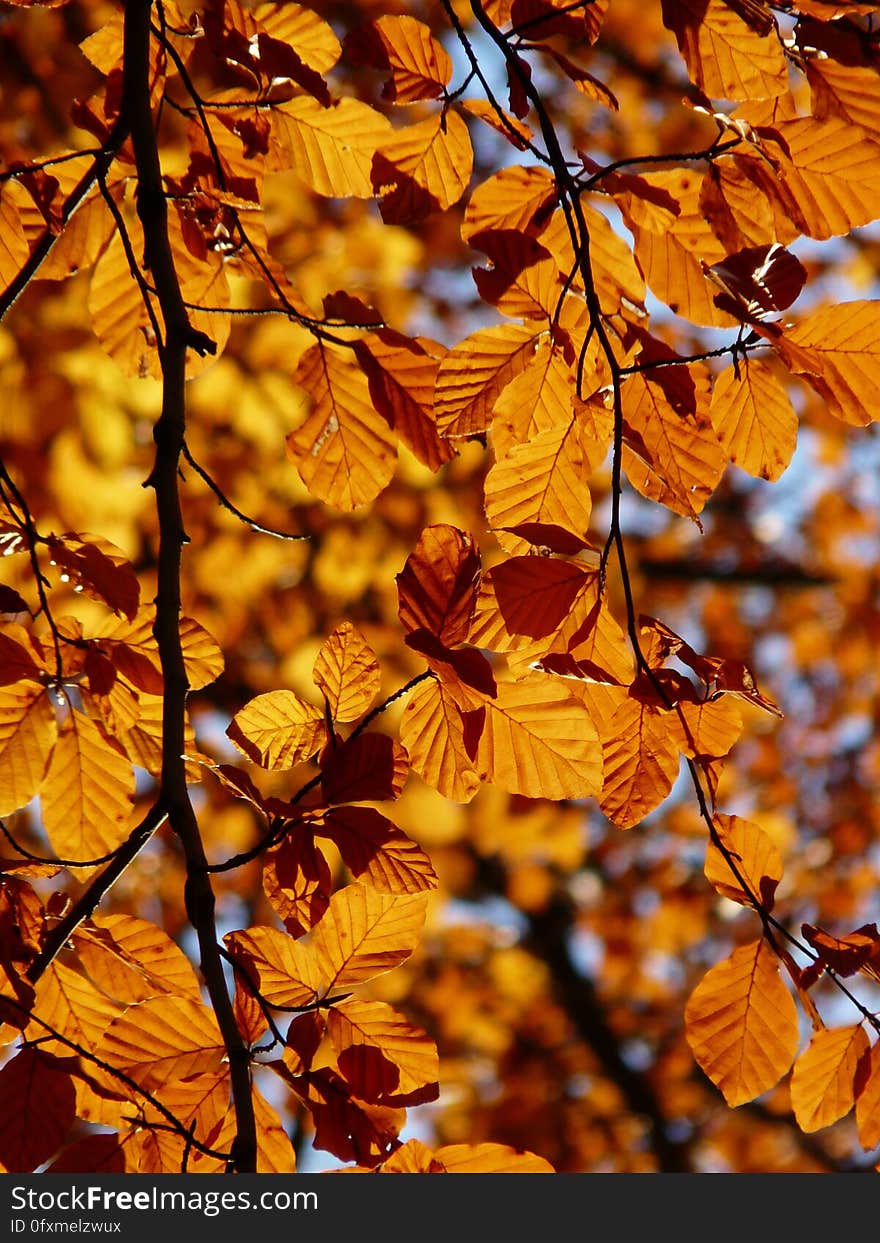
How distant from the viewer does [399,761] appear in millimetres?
885

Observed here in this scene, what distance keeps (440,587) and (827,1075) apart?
→ 525 millimetres

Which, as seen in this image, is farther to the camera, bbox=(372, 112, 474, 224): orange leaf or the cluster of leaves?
bbox=(372, 112, 474, 224): orange leaf

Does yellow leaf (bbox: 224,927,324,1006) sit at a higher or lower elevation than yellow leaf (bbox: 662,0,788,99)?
lower

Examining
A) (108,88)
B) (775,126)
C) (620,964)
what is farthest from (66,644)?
(620,964)

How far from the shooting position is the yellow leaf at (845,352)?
852 millimetres

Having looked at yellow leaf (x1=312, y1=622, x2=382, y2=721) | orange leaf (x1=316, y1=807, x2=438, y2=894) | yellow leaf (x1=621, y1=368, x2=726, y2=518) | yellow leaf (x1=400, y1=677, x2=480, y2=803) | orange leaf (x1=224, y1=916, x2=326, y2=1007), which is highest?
yellow leaf (x1=621, y1=368, x2=726, y2=518)

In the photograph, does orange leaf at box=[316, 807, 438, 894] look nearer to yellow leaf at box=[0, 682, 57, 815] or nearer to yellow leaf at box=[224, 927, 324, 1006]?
yellow leaf at box=[224, 927, 324, 1006]

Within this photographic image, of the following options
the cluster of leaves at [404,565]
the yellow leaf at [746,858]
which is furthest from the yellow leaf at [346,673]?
the yellow leaf at [746,858]

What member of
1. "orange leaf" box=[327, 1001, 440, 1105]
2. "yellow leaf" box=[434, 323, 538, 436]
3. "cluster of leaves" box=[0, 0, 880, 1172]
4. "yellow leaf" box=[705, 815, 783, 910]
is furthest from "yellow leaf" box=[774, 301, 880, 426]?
"orange leaf" box=[327, 1001, 440, 1105]

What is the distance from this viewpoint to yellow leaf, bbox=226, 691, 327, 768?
90 centimetres

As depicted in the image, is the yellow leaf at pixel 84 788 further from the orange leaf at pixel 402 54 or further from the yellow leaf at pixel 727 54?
the yellow leaf at pixel 727 54

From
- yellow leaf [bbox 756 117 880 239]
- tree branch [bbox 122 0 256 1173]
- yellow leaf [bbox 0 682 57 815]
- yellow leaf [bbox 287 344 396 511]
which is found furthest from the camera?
yellow leaf [bbox 287 344 396 511]

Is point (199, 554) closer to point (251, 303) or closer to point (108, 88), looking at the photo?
point (251, 303)

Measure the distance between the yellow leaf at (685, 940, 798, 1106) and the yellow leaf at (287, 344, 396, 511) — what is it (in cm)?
55
